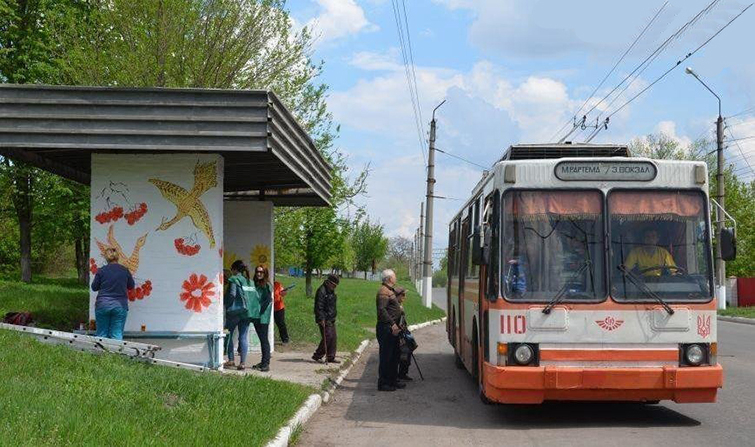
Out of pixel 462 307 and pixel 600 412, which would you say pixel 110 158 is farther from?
pixel 600 412

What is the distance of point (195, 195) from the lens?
13.3 meters

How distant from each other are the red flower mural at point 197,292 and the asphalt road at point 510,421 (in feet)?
8.12

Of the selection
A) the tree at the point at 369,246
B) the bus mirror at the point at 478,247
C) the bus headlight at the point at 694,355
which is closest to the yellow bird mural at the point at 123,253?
the bus mirror at the point at 478,247

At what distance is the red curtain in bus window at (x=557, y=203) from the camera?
10.1 m

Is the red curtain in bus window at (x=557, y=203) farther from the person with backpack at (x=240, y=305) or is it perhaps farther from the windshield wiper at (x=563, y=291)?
the person with backpack at (x=240, y=305)

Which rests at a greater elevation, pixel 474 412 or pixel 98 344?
pixel 98 344

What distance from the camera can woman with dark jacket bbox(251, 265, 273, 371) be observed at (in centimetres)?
1423

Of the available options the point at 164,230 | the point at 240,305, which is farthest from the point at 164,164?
the point at 240,305

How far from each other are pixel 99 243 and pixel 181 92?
285 cm

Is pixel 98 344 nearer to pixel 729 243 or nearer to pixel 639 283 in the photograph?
pixel 639 283

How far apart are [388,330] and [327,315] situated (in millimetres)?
2381

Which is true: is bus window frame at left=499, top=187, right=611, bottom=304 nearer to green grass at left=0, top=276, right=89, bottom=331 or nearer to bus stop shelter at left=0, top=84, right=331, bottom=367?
bus stop shelter at left=0, top=84, right=331, bottom=367

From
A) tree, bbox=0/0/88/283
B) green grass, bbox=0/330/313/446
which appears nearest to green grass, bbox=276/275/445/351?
green grass, bbox=0/330/313/446

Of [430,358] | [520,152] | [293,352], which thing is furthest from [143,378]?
[430,358]
